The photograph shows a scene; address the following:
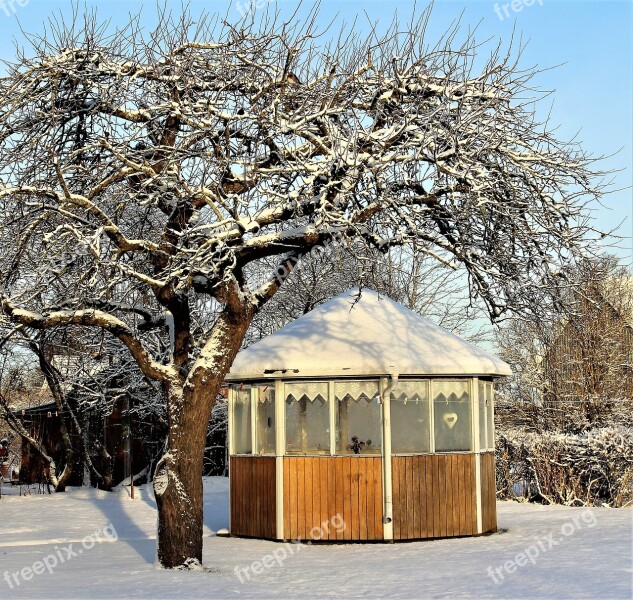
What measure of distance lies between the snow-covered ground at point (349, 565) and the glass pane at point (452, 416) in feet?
4.72

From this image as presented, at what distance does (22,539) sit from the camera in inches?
623

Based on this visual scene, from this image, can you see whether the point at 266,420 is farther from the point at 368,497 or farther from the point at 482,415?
the point at 482,415

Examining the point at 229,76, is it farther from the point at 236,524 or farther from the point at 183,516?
the point at 236,524

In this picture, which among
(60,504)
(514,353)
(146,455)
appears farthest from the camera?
(514,353)

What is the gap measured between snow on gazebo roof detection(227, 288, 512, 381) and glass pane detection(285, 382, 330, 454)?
369 mm

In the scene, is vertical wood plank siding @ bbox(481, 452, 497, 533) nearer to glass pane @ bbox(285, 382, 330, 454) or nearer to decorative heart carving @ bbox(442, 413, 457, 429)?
decorative heart carving @ bbox(442, 413, 457, 429)

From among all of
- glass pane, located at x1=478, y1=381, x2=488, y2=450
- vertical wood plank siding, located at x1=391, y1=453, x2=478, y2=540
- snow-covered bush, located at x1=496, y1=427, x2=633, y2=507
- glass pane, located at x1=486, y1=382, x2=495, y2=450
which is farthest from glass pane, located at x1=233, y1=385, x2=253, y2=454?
snow-covered bush, located at x1=496, y1=427, x2=633, y2=507

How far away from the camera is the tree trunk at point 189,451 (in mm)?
10750

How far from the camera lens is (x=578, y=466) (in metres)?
19.0

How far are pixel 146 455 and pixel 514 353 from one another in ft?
47.4

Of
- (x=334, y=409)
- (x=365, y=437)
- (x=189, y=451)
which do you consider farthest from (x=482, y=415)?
(x=189, y=451)

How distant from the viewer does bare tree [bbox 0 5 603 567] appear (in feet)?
33.4

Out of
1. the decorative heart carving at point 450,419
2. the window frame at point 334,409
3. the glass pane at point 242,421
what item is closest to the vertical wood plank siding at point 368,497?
the window frame at point 334,409

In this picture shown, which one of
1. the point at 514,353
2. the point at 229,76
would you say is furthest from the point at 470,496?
the point at 514,353
